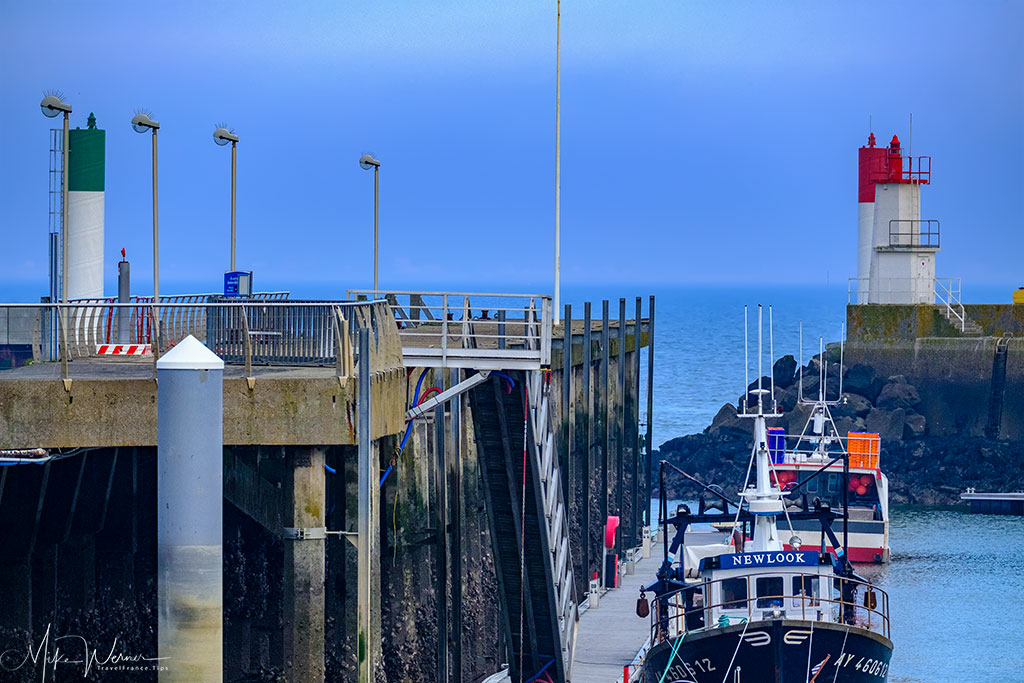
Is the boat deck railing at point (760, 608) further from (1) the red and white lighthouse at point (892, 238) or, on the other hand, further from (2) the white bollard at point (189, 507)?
(1) the red and white lighthouse at point (892, 238)

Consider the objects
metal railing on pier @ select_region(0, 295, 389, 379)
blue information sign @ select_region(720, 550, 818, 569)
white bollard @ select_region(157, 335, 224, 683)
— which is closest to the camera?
white bollard @ select_region(157, 335, 224, 683)

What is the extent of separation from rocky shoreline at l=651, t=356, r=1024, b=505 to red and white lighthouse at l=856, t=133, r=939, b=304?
449 centimetres

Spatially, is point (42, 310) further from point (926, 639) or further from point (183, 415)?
point (926, 639)

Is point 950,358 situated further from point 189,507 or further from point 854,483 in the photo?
point 189,507

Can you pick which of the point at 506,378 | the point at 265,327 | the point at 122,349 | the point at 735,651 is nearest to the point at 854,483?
the point at 735,651

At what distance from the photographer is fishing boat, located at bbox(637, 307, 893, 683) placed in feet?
80.0

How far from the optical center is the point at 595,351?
128 feet

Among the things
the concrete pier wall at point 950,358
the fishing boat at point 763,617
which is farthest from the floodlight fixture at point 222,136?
the concrete pier wall at point 950,358

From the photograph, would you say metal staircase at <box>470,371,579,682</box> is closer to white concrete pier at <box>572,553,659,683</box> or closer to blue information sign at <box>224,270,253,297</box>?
white concrete pier at <box>572,553,659,683</box>

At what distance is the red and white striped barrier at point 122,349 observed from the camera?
2078 centimetres

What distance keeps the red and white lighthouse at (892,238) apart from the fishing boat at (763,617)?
45817 mm

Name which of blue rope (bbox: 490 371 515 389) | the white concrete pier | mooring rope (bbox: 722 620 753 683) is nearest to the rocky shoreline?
the white concrete pier

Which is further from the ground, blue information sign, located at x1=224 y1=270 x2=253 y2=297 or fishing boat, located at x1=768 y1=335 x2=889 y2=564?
blue information sign, located at x1=224 y1=270 x2=253 y2=297

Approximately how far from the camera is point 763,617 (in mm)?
25422
